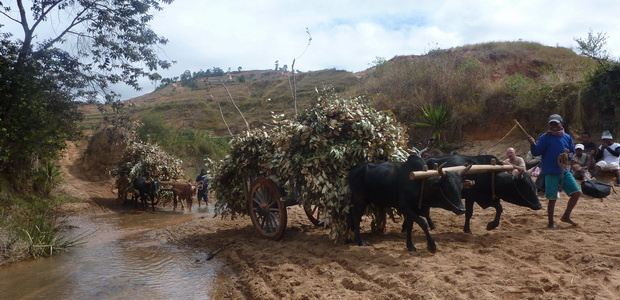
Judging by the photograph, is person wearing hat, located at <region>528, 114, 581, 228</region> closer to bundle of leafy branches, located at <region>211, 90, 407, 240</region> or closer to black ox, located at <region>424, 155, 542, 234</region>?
black ox, located at <region>424, 155, 542, 234</region>

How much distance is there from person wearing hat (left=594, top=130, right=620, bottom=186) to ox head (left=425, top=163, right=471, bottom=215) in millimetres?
6173

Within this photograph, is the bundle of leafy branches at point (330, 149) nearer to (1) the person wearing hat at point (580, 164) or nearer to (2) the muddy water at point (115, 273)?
(2) the muddy water at point (115, 273)

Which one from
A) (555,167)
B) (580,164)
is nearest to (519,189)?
(555,167)

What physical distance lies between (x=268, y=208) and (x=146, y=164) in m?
8.65

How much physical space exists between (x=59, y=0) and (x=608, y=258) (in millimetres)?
14608

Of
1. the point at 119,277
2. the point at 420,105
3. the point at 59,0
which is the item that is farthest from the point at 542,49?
the point at 119,277

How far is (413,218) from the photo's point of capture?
588 cm

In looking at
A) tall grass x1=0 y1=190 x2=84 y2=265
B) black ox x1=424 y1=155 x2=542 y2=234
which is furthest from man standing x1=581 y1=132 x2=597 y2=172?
tall grass x1=0 y1=190 x2=84 y2=265

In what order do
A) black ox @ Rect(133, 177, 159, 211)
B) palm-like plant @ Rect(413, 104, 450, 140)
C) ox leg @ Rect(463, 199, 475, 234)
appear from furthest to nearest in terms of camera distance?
1. palm-like plant @ Rect(413, 104, 450, 140)
2. black ox @ Rect(133, 177, 159, 211)
3. ox leg @ Rect(463, 199, 475, 234)

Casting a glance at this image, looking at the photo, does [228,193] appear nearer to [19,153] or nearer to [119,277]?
[119,277]

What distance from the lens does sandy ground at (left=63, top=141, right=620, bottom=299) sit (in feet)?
14.4

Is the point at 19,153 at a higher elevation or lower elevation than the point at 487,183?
higher

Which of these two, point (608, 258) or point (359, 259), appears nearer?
point (608, 258)

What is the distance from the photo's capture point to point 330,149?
21.3 ft
